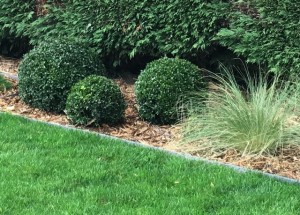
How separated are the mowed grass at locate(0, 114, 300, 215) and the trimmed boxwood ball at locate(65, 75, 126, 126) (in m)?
0.69

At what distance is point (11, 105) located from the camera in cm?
757

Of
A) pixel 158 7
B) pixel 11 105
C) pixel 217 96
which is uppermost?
pixel 158 7

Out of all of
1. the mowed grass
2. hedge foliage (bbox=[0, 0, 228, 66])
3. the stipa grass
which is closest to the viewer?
the mowed grass

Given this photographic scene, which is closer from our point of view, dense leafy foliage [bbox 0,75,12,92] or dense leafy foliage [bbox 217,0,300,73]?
dense leafy foliage [bbox 217,0,300,73]

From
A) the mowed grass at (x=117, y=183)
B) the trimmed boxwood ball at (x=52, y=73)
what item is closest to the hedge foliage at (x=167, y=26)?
the trimmed boxwood ball at (x=52, y=73)

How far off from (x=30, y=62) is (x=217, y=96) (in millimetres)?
2486

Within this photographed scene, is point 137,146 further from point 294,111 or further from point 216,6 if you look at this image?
point 216,6

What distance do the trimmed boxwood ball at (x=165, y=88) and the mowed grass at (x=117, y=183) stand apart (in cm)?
101

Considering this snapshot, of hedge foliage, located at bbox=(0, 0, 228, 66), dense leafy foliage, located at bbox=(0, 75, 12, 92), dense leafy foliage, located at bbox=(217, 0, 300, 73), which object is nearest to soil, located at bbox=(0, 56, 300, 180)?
dense leafy foliage, located at bbox=(0, 75, 12, 92)

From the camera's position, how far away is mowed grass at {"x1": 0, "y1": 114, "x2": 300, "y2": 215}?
14.3 feet

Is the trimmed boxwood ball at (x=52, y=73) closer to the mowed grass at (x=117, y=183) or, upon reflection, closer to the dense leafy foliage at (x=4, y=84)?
the dense leafy foliage at (x=4, y=84)

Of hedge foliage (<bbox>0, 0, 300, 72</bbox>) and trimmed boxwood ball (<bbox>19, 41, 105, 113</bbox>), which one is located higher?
hedge foliage (<bbox>0, 0, 300, 72</bbox>)

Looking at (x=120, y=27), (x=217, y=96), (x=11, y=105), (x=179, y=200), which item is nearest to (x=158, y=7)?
(x=120, y=27)

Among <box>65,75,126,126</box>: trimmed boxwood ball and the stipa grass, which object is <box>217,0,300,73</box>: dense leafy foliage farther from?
<box>65,75,126,126</box>: trimmed boxwood ball
